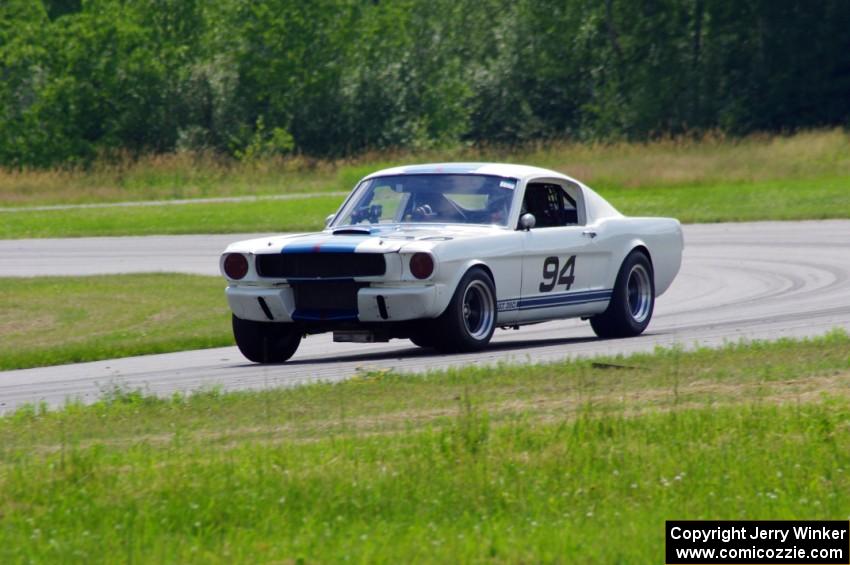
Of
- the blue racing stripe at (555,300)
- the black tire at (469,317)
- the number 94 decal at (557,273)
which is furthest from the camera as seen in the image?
the number 94 decal at (557,273)

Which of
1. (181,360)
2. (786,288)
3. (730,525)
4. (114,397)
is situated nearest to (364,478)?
(730,525)

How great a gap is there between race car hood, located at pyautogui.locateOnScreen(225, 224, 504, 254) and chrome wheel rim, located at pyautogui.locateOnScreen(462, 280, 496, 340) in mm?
443

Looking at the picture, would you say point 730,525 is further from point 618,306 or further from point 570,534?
point 618,306

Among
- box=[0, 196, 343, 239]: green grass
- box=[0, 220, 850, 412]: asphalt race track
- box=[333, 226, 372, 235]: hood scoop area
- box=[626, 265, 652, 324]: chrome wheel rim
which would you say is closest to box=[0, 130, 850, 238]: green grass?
box=[0, 196, 343, 239]: green grass

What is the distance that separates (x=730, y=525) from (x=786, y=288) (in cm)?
1228

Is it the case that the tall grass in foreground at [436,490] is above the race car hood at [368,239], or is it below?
below

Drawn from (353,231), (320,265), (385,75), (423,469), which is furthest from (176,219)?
(423,469)

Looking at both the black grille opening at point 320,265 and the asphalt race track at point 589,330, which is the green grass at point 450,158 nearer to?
the asphalt race track at point 589,330

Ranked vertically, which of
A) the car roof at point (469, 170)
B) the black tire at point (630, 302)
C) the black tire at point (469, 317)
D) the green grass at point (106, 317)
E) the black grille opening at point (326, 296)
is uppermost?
the car roof at point (469, 170)

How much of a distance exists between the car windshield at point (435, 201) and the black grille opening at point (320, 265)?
4.24 ft

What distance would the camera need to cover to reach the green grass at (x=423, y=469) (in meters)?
5.87

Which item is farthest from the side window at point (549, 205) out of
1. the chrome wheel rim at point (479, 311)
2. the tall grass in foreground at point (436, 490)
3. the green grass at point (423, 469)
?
the tall grass in foreground at point (436, 490)

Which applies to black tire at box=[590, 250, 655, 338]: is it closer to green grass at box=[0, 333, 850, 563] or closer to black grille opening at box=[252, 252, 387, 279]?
black grille opening at box=[252, 252, 387, 279]

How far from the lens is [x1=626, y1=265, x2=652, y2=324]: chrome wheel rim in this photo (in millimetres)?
14031
